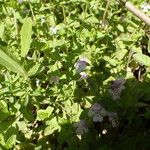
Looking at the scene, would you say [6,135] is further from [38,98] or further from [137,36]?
[137,36]

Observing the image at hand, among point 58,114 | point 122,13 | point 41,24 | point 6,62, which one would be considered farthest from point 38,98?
point 6,62

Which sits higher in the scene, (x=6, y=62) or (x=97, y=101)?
(x=6, y=62)

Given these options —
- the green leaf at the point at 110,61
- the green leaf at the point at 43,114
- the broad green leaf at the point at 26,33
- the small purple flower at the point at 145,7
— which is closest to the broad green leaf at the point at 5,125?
the green leaf at the point at 43,114

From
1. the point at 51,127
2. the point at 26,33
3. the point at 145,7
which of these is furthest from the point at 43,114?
the point at 26,33

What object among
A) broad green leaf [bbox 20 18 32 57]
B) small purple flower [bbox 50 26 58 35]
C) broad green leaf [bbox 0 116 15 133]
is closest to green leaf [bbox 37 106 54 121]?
broad green leaf [bbox 0 116 15 133]

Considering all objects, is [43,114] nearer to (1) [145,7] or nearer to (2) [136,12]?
(1) [145,7]

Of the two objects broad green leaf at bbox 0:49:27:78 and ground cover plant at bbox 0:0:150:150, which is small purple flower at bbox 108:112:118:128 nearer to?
ground cover plant at bbox 0:0:150:150

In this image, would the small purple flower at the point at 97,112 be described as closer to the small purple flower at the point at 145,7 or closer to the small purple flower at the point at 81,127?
the small purple flower at the point at 81,127
